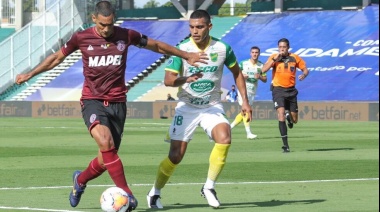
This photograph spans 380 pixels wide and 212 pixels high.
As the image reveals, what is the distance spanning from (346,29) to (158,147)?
97.8 feet

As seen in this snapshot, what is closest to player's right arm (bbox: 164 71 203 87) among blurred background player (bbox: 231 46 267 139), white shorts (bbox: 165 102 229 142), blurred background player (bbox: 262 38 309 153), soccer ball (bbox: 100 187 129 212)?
white shorts (bbox: 165 102 229 142)

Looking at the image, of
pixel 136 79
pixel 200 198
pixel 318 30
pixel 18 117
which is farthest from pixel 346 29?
pixel 200 198

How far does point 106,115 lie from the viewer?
1090 cm

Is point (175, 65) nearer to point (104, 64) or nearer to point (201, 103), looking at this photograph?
point (201, 103)

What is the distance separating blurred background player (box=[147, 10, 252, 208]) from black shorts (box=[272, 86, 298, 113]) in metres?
9.55

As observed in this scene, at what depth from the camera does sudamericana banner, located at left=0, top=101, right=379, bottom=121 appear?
40.4 metres

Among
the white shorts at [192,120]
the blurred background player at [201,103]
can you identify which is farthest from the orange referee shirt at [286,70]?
the white shorts at [192,120]

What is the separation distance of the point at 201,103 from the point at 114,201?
2.13m

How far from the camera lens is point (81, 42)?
11.1 m

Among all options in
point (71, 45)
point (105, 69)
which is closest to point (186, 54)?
point (105, 69)

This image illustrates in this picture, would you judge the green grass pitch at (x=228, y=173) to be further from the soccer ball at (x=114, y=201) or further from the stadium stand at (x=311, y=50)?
the stadium stand at (x=311, y=50)

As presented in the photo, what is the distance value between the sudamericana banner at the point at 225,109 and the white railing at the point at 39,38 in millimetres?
8727

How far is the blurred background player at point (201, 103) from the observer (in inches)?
456

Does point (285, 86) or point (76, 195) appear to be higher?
point (76, 195)
